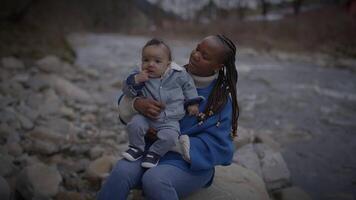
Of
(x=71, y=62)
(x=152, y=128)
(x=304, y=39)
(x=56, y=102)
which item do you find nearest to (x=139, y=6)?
(x=304, y=39)

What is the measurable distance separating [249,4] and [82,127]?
21.0 metres

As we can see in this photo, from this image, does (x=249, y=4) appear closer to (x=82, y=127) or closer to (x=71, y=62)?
(x=71, y=62)

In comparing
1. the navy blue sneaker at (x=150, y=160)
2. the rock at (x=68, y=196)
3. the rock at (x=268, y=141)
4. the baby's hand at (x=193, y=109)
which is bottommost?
the rock at (x=268, y=141)

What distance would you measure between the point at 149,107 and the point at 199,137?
13.2 inches

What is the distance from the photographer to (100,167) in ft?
11.5

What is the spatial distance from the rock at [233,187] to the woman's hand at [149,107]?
24.9 inches

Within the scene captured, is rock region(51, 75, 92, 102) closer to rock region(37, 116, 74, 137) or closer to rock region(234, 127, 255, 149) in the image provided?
rock region(37, 116, 74, 137)

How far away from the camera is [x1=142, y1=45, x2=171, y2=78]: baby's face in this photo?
2.25 meters

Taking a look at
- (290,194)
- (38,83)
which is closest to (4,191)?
(290,194)

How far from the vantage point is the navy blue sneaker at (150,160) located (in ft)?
7.34

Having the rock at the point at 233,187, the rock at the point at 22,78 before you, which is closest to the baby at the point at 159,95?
the rock at the point at 233,187

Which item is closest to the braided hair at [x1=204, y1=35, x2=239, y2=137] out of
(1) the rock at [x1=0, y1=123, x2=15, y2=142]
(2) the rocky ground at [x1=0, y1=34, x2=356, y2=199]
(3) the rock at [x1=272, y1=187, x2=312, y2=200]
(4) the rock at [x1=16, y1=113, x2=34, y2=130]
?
(2) the rocky ground at [x1=0, y1=34, x2=356, y2=199]

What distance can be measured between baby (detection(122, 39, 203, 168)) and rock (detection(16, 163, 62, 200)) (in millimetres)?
1019

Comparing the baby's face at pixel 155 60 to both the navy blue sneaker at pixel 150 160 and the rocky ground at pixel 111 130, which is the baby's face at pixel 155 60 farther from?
the rocky ground at pixel 111 130
